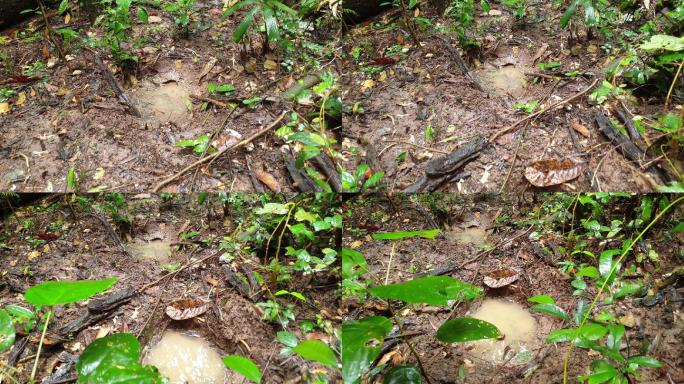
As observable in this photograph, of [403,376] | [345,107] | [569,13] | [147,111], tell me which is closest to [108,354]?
[403,376]

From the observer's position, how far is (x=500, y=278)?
163 centimetres

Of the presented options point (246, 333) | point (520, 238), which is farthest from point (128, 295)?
point (520, 238)

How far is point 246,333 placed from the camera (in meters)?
1.62

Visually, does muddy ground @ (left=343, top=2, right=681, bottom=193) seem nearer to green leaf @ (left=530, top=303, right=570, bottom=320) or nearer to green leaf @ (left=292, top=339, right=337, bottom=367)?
green leaf @ (left=530, top=303, right=570, bottom=320)

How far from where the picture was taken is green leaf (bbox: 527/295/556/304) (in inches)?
62.2

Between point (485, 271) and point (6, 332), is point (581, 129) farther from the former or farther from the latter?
point (6, 332)

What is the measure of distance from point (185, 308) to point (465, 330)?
0.88 m

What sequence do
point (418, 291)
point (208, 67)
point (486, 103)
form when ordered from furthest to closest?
1. point (208, 67)
2. point (486, 103)
3. point (418, 291)

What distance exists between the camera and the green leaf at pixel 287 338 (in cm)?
161

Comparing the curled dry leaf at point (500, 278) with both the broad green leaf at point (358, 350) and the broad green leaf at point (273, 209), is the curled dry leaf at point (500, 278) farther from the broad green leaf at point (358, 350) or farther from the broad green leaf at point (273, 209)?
the broad green leaf at point (273, 209)

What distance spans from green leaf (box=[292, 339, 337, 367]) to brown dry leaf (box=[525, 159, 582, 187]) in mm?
949

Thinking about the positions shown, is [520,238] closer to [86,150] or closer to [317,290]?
[317,290]

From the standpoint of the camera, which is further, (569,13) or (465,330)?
(569,13)

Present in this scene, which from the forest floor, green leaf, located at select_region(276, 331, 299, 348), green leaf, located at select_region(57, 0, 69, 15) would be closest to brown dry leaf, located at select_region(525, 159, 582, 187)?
the forest floor
